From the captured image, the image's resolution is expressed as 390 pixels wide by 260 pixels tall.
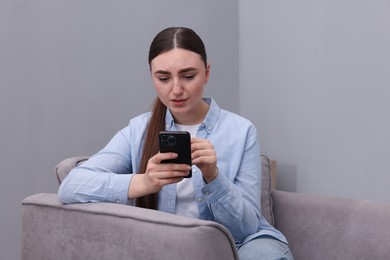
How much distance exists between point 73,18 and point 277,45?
78 centimetres

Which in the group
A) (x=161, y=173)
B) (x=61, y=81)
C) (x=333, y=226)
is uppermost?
(x=61, y=81)

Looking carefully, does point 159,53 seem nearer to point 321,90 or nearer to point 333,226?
point 333,226

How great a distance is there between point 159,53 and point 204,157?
1.03ft

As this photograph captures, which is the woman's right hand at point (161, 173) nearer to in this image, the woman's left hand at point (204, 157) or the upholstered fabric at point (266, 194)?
the woman's left hand at point (204, 157)

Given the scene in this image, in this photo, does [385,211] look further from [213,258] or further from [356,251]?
[213,258]

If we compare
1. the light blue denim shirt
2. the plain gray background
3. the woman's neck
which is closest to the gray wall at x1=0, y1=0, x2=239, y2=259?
the plain gray background

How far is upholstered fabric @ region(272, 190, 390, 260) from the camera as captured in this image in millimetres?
1469

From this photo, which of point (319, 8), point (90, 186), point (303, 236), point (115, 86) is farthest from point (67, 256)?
point (319, 8)

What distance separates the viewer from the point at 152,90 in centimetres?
226

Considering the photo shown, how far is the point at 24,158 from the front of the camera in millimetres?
1985

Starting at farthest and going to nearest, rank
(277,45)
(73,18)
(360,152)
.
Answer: (277,45)
(73,18)
(360,152)

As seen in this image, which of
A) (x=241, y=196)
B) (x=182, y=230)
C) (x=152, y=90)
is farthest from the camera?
(x=152, y=90)

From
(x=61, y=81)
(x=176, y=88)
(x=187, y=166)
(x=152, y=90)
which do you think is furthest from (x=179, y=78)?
(x=152, y=90)

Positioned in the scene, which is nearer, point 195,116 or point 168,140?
point 168,140
